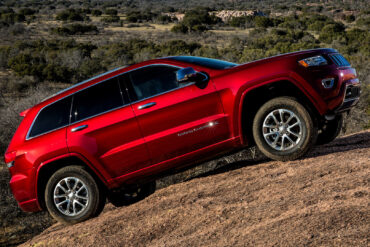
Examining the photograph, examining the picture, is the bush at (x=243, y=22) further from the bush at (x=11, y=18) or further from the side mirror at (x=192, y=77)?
the side mirror at (x=192, y=77)

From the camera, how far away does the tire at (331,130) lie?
5.89 m

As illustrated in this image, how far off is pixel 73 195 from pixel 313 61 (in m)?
3.70

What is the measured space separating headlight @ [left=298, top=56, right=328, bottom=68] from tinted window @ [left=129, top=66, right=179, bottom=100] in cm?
166

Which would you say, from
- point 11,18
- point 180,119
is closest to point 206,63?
point 180,119

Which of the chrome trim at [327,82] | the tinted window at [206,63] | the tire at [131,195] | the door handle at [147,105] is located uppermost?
the tinted window at [206,63]

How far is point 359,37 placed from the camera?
29906mm

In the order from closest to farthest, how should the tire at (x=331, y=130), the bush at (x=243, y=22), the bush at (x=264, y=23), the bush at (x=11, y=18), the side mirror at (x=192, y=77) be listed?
the side mirror at (x=192, y=77)
the tire at (x=331, y=130)
the bush at (x=264, y=23)
the bush at (x=243, y=22)
the bush at (x=11, y=18)

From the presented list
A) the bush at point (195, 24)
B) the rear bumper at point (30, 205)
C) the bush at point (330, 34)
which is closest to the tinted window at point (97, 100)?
the rear bumper at point (30, 205)

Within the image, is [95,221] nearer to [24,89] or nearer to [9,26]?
[24,89]

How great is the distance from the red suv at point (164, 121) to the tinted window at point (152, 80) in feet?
0.04

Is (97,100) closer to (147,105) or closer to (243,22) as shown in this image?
(147,105)

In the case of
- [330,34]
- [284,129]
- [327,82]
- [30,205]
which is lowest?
[330,34]

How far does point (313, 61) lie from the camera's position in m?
5.07

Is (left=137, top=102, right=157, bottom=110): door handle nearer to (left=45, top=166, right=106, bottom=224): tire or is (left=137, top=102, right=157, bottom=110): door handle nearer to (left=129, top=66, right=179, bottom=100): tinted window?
(left=129, top=66, right=179, bottom=100): tinted window
